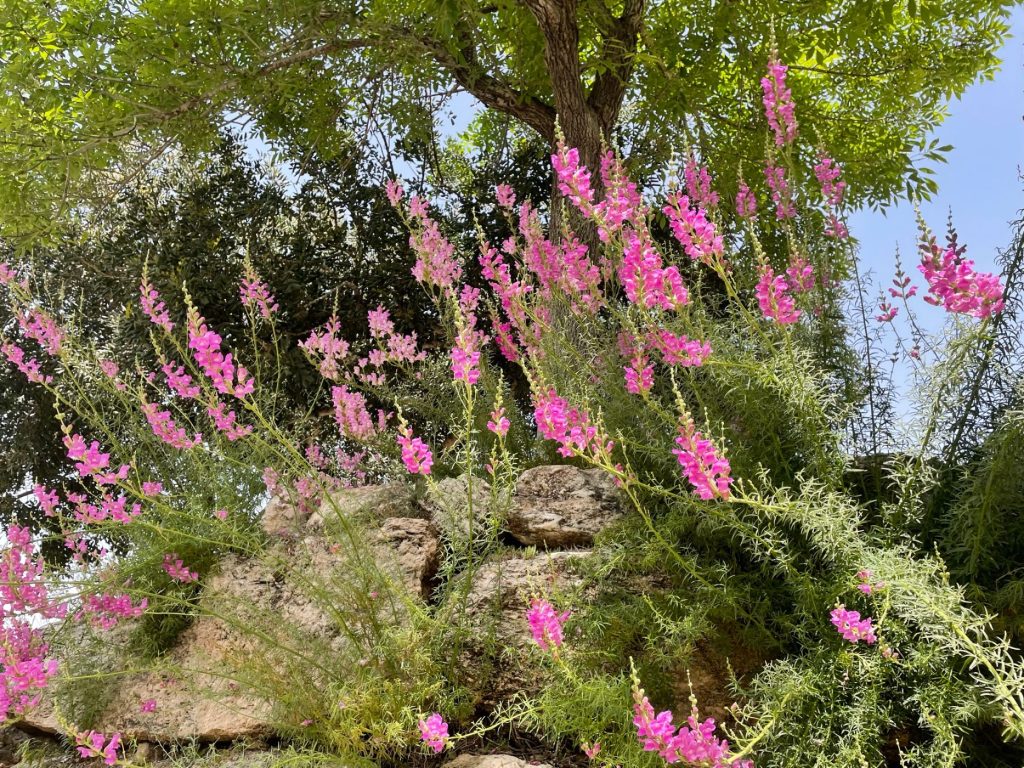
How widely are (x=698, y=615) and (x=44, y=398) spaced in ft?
20.9

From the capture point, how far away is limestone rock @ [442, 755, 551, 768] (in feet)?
9.39

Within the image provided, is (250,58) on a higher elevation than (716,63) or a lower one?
higher

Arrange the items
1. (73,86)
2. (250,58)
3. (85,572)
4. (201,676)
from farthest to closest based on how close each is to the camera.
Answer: (250,58) < (73,86) < (85,572) < (201,676)

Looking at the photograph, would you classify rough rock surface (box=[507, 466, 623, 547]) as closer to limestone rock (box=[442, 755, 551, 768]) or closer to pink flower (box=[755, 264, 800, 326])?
limestone rock (box=[442, 755, 551, 768])

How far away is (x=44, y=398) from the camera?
24.3 ft

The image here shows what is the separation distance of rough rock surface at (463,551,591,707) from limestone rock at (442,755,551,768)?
0.23 metres

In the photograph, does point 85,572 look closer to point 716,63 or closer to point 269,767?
point 269,767

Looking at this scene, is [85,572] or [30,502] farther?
[30,502]

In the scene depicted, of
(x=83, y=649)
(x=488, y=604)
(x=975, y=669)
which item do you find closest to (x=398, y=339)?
(x=488, y=604)

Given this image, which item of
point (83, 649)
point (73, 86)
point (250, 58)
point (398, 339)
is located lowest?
point (83, 649)

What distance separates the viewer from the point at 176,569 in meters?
3.82

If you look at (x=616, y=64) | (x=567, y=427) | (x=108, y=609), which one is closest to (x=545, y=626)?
(x=567, y=427)

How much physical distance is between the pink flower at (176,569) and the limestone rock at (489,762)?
1.40 meters

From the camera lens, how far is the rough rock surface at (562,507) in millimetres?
3650
